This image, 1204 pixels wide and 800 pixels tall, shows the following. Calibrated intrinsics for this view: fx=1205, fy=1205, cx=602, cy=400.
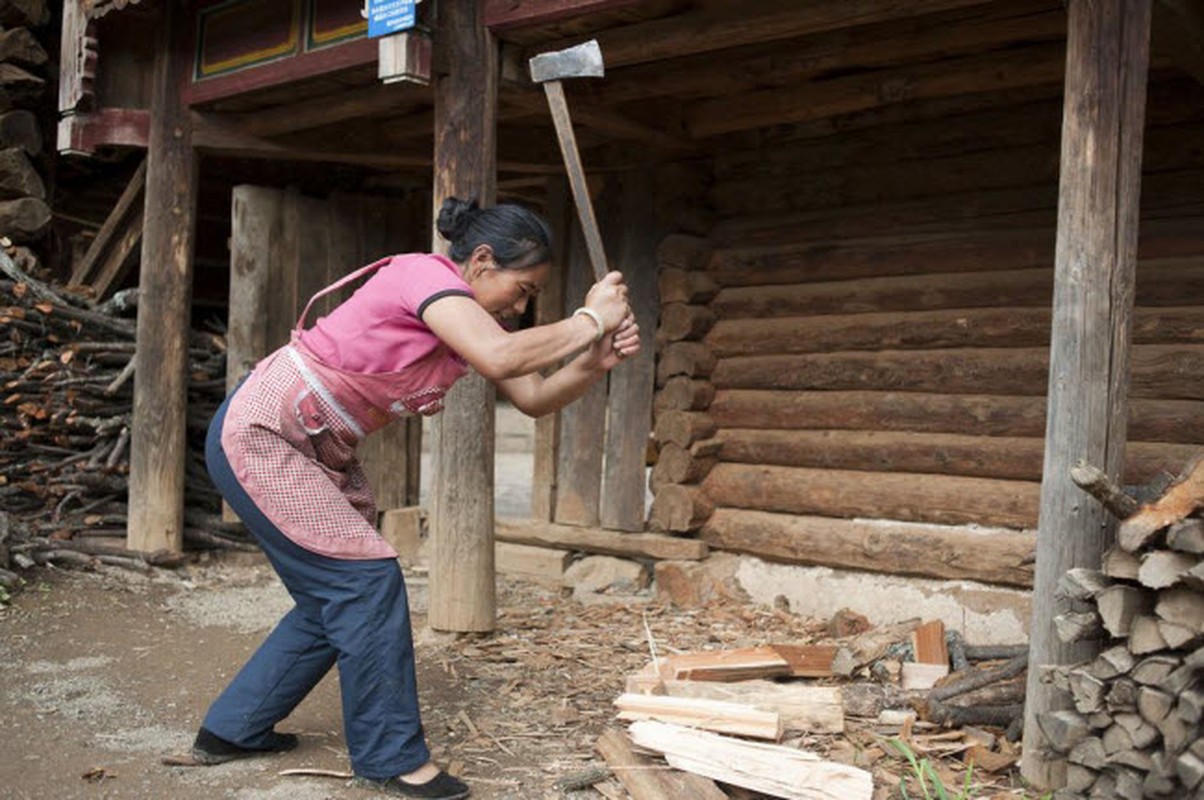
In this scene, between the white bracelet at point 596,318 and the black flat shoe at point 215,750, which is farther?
the black flat shoe at point 215,750

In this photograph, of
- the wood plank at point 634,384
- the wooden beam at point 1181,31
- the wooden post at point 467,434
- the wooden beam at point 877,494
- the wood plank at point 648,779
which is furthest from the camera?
the wood plank at point 634,384

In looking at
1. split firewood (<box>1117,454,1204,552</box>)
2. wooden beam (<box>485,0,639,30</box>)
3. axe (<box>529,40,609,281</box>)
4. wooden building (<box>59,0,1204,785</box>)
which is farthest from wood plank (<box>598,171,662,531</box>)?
split firewood (<box>1117,454,1204,552</box>)

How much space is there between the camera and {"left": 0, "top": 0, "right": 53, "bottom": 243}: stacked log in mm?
8703

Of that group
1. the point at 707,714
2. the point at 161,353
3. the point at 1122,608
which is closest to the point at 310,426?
the point at 707,714

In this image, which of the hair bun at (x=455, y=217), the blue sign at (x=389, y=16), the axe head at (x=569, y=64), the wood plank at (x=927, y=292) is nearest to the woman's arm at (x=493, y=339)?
Answer: the hair bun at (x=455, y=217)

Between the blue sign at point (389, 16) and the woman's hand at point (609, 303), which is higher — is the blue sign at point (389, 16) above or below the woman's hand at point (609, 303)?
above

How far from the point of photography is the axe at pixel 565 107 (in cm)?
429

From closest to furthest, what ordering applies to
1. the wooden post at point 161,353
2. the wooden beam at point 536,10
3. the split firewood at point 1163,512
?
the split firewood at point 1163,512 < the wooden beam at point 536,10 < the wooden post at point 161,353

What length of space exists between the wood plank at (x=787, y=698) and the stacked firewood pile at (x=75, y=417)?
4.44m

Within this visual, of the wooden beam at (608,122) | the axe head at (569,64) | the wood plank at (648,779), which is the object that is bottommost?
the wood plank at (648,779)

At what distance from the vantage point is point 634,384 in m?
7.50

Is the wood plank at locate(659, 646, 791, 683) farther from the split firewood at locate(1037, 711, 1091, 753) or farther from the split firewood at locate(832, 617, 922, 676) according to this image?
the split firewood at locate(1037, 711, 1091, 753)

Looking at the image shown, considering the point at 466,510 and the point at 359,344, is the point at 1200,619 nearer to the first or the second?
the point at 359,344

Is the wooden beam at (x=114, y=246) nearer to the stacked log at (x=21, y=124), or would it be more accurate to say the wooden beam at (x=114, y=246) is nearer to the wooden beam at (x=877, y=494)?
the stacked log at (x=21, y=124)
